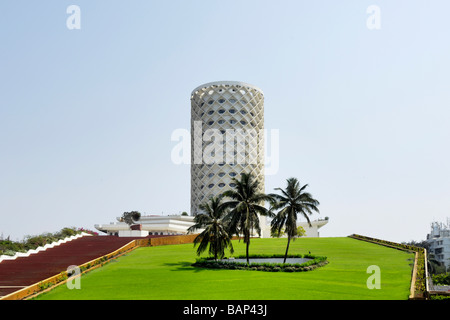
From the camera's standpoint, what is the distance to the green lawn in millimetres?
22656

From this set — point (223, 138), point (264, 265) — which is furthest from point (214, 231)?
point (223, 138)

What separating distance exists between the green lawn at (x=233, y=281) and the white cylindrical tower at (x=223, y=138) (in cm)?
6008

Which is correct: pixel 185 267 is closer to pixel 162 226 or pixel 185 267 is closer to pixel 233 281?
pixel 233 281

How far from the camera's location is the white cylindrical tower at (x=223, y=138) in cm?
9950

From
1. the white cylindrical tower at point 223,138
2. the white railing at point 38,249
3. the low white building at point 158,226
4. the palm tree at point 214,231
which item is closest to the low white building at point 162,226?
the low white building at point 158,226

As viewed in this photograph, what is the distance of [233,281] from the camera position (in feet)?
86.8

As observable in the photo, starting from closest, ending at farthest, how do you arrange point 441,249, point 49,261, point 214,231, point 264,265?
point 264,265 < point 214,231 < point 49,261 < point 441,249

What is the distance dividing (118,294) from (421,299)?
1439 centimetres

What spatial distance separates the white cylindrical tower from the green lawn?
6008cm

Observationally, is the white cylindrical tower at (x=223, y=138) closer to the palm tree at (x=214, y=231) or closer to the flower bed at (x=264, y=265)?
the palm tree at (x=214, y=231)

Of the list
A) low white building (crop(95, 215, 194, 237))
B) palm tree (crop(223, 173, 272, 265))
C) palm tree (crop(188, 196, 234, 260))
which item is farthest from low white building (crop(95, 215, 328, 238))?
palm tree (crop(223, 173, 272, 265))

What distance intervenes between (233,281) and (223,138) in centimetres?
7482

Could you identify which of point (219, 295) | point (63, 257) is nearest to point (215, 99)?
point (63, 257)
